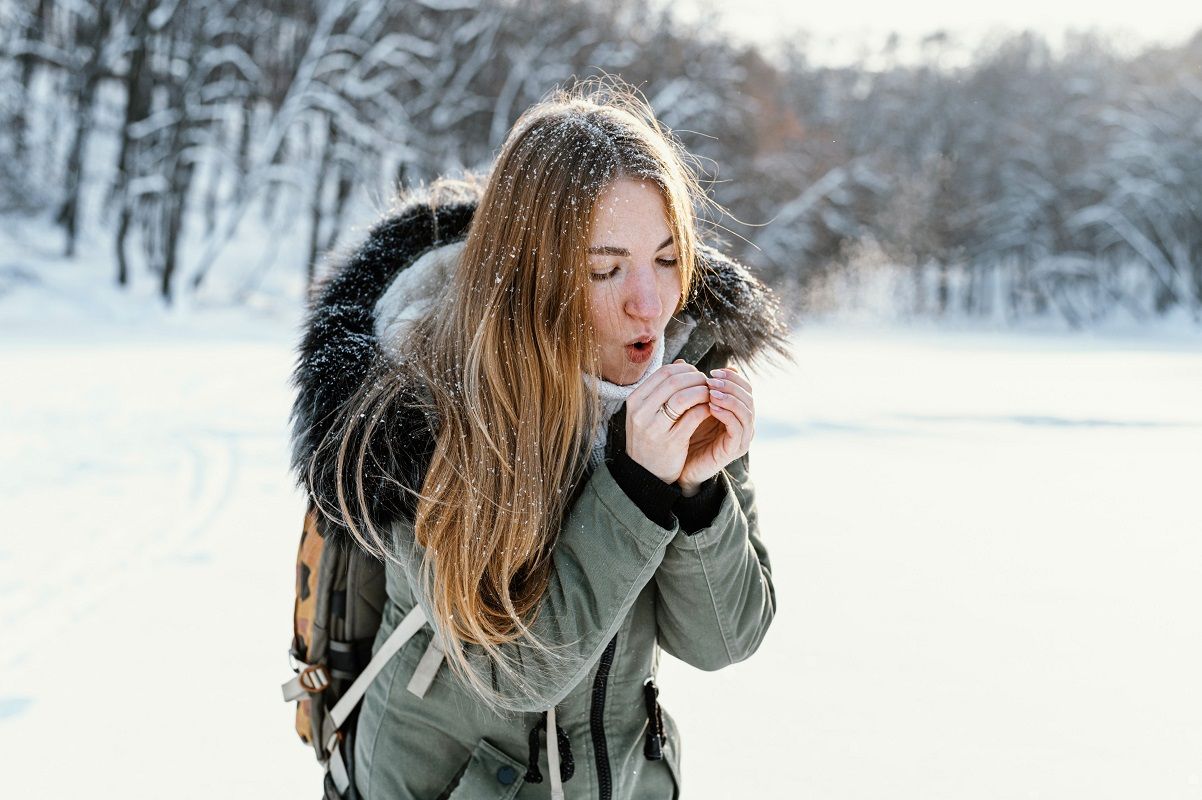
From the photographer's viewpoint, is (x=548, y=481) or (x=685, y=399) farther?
(x=548, y=481)

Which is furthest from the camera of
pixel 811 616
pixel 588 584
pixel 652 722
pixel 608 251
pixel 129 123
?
pixel 129 123

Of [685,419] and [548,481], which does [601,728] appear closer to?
[548,481]

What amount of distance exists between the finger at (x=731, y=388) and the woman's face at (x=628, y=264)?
0.23m

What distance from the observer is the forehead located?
1573 millimetres

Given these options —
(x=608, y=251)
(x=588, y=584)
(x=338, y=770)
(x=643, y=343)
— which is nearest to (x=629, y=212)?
(x=608, y=251)

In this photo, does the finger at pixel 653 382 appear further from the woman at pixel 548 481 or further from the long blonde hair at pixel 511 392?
the long blonde hair at pixel 511 392

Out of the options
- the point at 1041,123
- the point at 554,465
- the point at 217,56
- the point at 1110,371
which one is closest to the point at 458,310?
the point at 554,465

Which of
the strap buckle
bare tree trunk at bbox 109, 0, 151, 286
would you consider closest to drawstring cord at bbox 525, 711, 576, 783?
the strap buckle

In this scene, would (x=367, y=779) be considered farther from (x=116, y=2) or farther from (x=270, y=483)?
(x=116, y=2)

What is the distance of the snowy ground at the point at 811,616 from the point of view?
9.49ft

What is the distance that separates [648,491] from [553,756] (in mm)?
538

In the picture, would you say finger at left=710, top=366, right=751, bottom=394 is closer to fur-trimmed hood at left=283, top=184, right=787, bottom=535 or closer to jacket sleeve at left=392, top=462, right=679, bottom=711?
jacket sleeve at left=392, top=462, right=679, bottom=711

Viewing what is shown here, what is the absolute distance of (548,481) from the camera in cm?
153

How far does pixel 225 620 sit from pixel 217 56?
22115 millimetres
